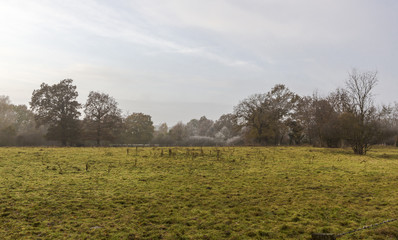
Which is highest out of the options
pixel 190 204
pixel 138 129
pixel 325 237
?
pixel 138 129

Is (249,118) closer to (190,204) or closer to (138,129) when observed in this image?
(138,129)

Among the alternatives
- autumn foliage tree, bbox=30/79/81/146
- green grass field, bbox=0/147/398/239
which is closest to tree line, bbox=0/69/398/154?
autumn foliage tree, bbox=30/79/81/146

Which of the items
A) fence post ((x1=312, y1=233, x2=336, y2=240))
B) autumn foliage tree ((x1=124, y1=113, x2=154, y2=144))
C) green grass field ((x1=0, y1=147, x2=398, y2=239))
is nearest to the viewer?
fence post ((x1=312, y1=233, x2=336, y2=240))

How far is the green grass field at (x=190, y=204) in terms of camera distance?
6.07m

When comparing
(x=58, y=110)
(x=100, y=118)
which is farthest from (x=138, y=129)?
(x=58, y=110)

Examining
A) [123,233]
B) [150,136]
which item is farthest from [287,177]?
[150,136]

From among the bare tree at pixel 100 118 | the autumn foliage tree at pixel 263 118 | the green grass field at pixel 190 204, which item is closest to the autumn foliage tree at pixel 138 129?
the bare tree at pixel 100 118

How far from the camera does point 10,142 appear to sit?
1774 inches

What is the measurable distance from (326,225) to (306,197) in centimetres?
269

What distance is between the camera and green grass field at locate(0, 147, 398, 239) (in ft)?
19.9

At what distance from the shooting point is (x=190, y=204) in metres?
8.14

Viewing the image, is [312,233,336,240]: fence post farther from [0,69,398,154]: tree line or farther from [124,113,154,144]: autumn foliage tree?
[124,113,154,144]: autumn foliage tree

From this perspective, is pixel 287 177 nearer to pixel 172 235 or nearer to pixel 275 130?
pixel 172 235

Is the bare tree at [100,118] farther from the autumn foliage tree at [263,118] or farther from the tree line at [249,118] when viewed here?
the autumn foliage tree at [263,118]
